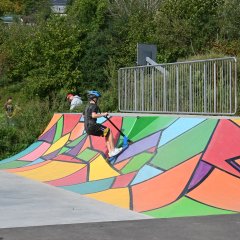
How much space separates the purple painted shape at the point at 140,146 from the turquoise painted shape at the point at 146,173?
0.99 meters

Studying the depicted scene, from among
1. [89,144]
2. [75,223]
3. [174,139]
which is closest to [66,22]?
[89,144]

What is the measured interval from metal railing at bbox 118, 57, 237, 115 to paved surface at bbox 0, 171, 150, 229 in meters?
4.04

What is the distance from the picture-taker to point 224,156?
8.74m

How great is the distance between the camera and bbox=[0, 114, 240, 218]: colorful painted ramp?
7.87 m

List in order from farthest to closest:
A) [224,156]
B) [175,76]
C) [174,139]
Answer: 1. [175,76]
2. [174,139]
3. [224,156]

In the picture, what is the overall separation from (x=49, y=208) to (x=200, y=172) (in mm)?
2460

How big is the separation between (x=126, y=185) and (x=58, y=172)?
9.73 ft

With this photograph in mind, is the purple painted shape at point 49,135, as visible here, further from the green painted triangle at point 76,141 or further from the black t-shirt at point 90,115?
the black t-shirt at point 90,115

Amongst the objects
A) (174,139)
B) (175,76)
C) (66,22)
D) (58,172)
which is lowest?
(58,172)

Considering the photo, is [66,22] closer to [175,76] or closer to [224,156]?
[175,76]

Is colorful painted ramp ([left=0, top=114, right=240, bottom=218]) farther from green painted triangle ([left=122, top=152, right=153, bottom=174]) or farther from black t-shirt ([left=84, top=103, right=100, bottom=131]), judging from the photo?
black t-shirt ([left=84, top=103, right=100, bottom=131])

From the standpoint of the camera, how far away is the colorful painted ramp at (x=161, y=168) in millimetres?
7867

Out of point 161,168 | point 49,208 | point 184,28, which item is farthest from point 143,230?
point 184,28

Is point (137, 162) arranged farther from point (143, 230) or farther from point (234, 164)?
point (143, 230)
